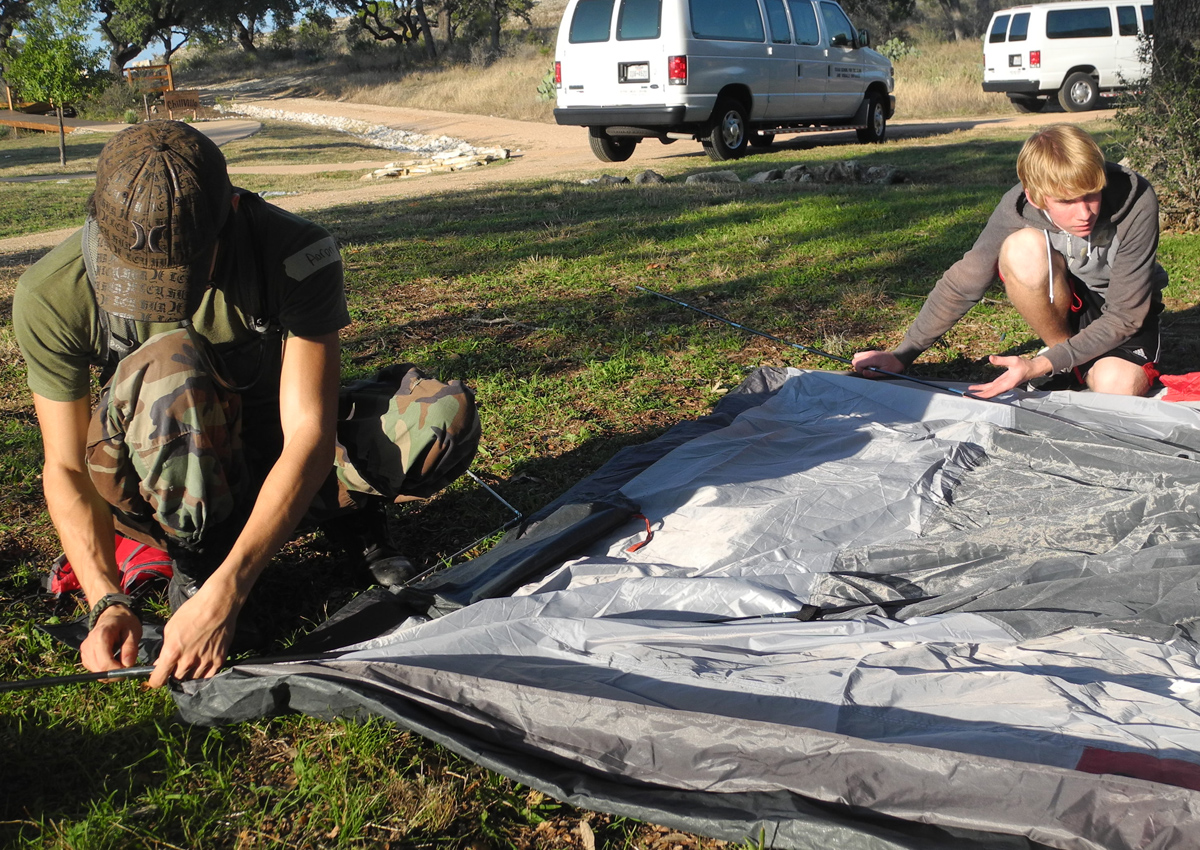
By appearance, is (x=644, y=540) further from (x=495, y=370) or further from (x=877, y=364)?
(x=495, y=370)

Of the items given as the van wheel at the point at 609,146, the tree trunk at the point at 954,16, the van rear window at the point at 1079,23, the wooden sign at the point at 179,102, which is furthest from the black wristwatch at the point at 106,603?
the tree trunk at the point at 954,16

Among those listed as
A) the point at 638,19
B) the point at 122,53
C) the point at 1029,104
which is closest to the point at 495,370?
the point at 638,19

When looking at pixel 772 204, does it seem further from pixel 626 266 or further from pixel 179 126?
pixel 179 126

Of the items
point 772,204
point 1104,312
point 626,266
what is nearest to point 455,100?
point 772,204

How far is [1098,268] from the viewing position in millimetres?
3158

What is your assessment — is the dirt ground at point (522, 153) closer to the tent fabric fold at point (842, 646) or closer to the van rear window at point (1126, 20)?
the van rear window at point (1126, 20)

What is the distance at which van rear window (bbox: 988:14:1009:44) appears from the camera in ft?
52.0

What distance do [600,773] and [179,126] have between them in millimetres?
1362

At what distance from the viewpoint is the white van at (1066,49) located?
15008mm

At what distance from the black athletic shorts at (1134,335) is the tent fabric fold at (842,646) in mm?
293

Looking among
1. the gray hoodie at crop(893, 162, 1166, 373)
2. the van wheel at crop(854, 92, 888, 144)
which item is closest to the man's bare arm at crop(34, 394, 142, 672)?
the gray hoodie at crop(893, 162, 1166, 373)

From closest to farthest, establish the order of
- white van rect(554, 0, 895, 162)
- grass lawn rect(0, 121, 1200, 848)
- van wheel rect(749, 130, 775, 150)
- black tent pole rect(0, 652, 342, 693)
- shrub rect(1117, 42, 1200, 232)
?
grass lawn rect(0, 121, 1200, 848)
black tent pole rect(0, 652, 342, 693)
shrub rect(1117, 42, 1200, 232)
white van rect(554, 0, 895, 162)
van wheel rect(749, 130, 775, 150)

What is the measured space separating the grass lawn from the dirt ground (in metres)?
1.02

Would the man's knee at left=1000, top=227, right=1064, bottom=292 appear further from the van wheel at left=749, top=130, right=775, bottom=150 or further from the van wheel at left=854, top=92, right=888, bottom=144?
the van wheel at left=854, top=92, right=888, bottom=144
